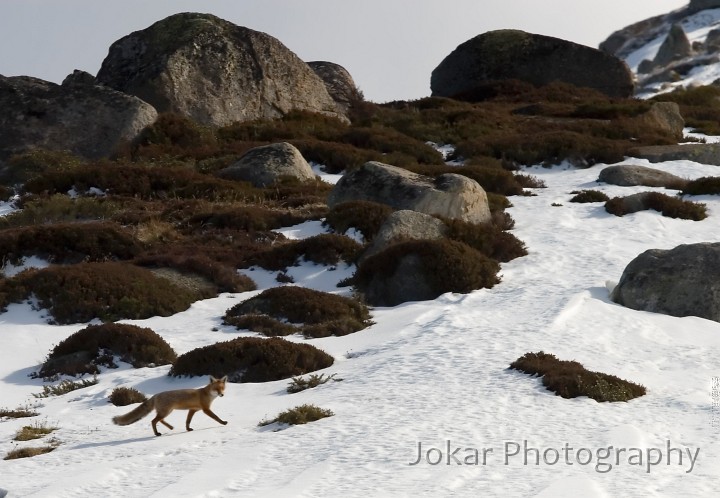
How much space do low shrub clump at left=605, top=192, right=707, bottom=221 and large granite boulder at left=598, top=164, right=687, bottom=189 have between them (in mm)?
3127

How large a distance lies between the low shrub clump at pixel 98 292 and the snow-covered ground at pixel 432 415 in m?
0.42

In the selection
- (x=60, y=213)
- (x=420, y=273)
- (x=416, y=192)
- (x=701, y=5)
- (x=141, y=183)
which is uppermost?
(x=701, y=5)

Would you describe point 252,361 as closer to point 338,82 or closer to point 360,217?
point 360,217

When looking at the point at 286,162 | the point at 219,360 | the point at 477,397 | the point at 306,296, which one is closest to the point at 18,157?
the point at 286,162

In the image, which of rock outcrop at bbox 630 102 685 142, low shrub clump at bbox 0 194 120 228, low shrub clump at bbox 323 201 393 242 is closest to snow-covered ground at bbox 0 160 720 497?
low shrub clump at bbox 323 201 393 242

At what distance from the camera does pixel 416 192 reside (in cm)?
2255

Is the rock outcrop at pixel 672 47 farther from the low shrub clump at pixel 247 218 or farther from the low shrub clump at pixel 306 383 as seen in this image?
the low shrub clump at pixel 306 383

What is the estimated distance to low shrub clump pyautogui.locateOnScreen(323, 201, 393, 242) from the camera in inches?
846

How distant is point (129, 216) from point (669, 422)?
639 inches

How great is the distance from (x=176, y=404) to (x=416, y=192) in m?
12.7

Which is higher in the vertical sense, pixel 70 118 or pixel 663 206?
pixel 70 118

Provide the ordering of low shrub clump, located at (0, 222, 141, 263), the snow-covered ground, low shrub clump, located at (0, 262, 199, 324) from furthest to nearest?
low shrub clump, located at (0, 222, 141, 263)
low shrub clump, located at (0, 262, 199, 324)
the snow-covered ground

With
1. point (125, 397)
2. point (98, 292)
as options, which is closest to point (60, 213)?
point (98, 292)

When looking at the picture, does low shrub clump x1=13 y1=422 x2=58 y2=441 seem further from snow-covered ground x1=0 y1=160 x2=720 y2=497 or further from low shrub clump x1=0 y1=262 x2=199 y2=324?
low shrub clump x1=0 y1=262 x2=199 y2=324
